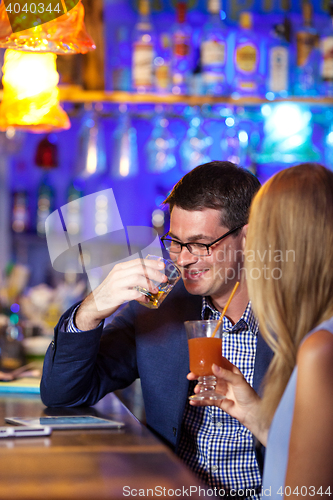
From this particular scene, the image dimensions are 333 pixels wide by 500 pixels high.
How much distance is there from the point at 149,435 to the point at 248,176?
34.5 inches

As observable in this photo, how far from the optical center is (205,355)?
1.22m

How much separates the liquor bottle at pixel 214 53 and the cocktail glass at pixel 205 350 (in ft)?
6.81

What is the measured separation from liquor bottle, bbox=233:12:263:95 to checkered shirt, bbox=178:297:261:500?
1843mm

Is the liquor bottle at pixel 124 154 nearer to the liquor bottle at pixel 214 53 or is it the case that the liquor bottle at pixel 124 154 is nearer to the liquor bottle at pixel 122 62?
the liquor bottle at pixel 122 62

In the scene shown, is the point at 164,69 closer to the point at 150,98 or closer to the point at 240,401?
the point at 150,98

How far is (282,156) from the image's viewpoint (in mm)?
3135

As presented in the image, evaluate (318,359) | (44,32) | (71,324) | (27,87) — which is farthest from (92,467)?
(27,87)

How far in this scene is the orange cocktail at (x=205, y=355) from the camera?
1210mm

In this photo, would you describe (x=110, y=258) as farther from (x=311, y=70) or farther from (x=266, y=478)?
(x=266, y=478)

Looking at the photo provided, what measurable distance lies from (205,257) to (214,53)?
5.68ft

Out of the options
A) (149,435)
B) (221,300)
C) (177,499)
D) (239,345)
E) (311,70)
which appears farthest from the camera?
(311,70)

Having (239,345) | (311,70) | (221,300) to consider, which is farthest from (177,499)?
(311,70)

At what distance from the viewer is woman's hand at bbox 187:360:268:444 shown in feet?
3.64

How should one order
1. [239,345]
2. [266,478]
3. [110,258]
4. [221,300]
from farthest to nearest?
[110,258]
[221,300]
[239,345]
[266,478]
